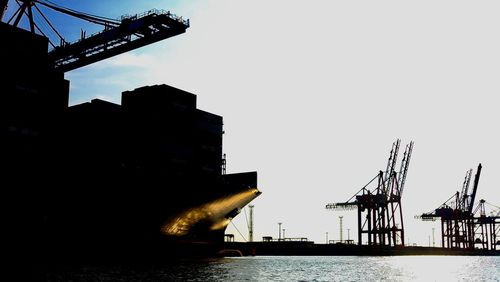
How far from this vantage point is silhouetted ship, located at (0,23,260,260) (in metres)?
51.6

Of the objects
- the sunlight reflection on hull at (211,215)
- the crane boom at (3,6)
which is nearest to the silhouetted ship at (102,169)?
the sunlight reflection on hull at (211,215)

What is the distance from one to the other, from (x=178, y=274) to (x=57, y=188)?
18725mm

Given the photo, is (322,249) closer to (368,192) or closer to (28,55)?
(368,192)

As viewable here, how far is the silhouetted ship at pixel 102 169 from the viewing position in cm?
5159

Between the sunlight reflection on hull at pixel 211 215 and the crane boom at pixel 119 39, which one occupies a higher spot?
the crane boom at pixel 119 39

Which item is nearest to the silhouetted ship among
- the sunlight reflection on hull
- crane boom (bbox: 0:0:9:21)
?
the sunlight reflection on hull

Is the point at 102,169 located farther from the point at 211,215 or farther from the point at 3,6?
the point at 3,6

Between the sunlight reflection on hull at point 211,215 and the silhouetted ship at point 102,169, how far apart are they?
7.5 inches

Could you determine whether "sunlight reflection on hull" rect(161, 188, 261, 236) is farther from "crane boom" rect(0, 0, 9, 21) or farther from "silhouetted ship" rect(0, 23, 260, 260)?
"crane boom" rect(0, 0, 9, 21)

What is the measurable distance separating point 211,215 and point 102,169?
62.3 ft

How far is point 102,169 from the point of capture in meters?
58.3

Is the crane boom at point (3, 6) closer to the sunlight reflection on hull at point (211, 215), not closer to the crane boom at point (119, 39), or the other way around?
the crane boom at point (119, 39)

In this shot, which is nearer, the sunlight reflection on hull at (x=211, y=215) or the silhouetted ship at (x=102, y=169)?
the silhouetted ship at (x=102, y=169)

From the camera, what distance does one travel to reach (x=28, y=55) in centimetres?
5409
